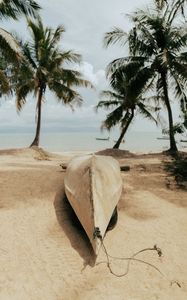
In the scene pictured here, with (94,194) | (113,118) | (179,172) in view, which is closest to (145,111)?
(113,118)

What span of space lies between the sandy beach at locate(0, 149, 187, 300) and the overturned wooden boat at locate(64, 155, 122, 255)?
1.49 ft

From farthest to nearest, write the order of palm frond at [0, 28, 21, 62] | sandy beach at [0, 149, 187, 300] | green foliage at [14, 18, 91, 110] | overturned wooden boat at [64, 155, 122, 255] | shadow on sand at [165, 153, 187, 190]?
green foliage at [14, 18, 91, 110]
palm frond at [0, 28, 21, 62]
shadow on sand at [165, 153, 187, 190]
overturned wooden boat at [64, 155, 122, 255]
sandy beach at [0, 149, 187, 300]

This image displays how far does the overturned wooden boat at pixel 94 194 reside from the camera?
568 centimetres

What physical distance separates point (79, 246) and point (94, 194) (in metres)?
0.99

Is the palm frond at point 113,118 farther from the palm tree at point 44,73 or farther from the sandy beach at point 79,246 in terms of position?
the sandy beach at point 79,246

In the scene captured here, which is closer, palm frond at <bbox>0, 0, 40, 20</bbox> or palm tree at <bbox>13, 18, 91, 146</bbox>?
palm frond at <bbox>0, 0, 40, 20</bbox>

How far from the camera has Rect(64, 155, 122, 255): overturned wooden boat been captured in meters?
5.68

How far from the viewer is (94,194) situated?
6.22 meters

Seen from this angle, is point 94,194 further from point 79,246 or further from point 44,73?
point 44,73

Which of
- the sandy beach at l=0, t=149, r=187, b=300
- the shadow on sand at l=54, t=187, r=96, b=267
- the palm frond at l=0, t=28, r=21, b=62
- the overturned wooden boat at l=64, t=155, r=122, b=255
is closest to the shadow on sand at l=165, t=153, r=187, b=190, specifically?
the sandy beach at l=0, t=149, r=187, b=300

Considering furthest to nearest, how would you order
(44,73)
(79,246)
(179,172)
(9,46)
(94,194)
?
(44,73) → (9,46) → (179,172) → (94,194) → (79,246)

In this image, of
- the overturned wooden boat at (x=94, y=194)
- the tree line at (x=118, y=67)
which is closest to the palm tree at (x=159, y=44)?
the tree line at (x=118, y=67)

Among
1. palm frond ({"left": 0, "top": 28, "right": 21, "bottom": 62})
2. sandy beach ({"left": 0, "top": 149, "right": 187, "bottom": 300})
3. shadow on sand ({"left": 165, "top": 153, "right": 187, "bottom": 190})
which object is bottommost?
sandy beach ({"left": 0, "top": 149, "right": 187, "bottom": 300})

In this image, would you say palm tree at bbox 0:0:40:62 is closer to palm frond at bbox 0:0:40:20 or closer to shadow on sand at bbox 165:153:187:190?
palm frond at bbox 0:0:40:20
